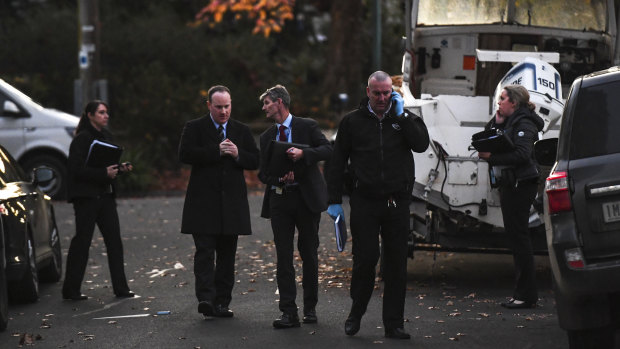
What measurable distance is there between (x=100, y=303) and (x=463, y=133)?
149 inches

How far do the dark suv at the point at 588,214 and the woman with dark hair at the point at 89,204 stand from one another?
17.2 ft

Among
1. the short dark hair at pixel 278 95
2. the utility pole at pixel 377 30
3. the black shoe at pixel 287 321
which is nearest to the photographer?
the black shoe at pixel 287 321

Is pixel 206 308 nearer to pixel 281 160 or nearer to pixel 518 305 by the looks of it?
pixel 281 160

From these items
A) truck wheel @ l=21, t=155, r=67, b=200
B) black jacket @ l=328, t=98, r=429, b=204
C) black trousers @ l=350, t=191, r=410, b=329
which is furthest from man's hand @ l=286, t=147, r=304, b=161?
truck wheel @ l=21, t=155, r=67, b=200

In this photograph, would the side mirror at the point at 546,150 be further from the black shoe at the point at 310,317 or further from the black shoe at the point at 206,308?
the black shoe at the point at 206,308

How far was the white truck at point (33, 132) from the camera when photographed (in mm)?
21172

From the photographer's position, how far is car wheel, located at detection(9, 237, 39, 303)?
37.9ft

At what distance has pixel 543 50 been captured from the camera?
14.7 metres

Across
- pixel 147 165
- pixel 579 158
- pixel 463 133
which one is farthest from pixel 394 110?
pixel 147 165

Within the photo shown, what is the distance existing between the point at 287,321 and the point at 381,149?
1.60 m

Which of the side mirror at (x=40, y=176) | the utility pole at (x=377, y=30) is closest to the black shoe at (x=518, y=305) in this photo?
the side mirror at (x=40, y=176)

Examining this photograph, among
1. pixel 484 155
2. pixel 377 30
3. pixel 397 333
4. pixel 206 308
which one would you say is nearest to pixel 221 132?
pixel 206 308

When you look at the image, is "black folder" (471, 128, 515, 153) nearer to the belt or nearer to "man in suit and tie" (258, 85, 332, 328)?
"man in suit and tie" (258, 85, 332, 328)

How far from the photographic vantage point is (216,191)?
420 inches
